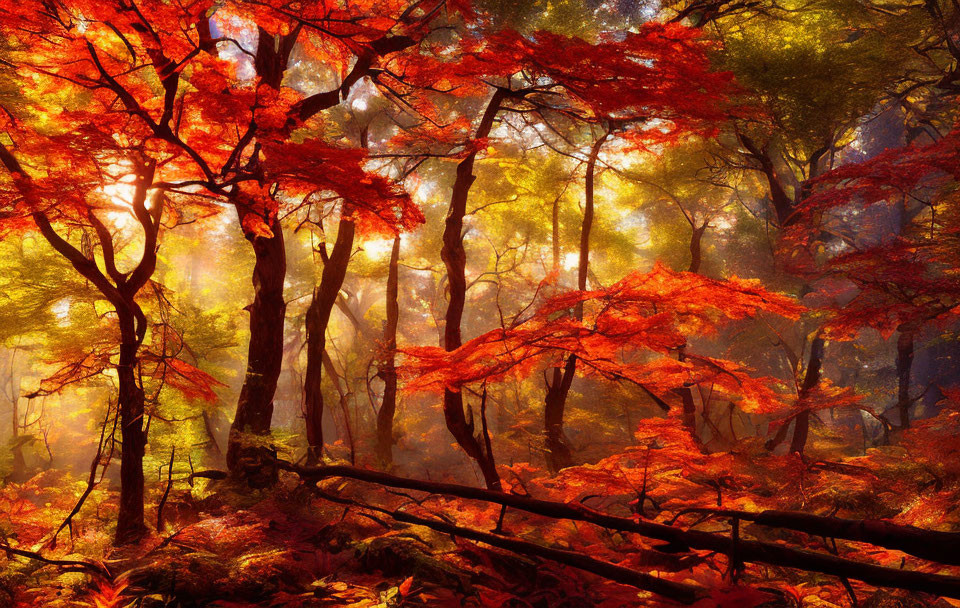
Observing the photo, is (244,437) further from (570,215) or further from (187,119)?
(570,215)

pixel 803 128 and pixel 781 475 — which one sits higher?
pixel 803 128

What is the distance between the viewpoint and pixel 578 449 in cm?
1535

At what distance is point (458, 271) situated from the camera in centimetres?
666

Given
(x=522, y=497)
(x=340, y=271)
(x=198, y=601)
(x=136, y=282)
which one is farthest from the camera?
(x=340, y=271)

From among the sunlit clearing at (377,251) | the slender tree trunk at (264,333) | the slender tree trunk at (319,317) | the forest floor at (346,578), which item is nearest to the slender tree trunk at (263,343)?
the slender tree trunk at (264,333)

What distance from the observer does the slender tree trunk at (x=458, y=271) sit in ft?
20.3

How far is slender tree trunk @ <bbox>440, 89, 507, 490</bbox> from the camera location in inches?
244

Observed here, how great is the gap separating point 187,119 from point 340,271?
3287mm

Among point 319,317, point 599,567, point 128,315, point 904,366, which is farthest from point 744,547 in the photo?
point 904,366

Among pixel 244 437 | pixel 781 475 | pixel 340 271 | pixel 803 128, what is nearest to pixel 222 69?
pixel 340 271

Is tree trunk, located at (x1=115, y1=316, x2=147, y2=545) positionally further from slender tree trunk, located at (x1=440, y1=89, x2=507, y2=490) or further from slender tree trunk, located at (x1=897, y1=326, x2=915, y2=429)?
slender tree trunk, located at (x1=897, y1=326, x2=915, y2=429)

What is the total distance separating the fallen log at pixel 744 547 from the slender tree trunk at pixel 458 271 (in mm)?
2095

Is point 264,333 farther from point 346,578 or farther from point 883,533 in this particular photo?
point 883,533

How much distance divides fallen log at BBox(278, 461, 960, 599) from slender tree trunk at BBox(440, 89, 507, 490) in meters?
2.10
